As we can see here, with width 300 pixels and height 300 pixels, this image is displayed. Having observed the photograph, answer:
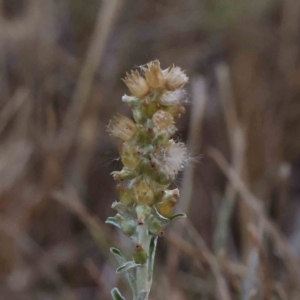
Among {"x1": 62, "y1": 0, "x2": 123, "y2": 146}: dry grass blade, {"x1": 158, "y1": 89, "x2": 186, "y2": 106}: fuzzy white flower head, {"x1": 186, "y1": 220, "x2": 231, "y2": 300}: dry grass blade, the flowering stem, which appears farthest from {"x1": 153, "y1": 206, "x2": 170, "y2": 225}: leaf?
{"x1": 62, "y1": 0, "x2": 123, "y2": 146}: dry grass blade

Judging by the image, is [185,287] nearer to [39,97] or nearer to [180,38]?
[39,97]

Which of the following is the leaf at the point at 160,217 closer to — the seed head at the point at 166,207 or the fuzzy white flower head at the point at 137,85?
the seed head at the point at 166,207

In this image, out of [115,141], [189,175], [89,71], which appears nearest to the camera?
[189,175]

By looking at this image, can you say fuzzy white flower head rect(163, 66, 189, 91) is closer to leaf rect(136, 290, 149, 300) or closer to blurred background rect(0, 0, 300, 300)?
leaf rect(136, 290, 149, 300)

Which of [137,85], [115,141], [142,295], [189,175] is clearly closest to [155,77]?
[137,85]

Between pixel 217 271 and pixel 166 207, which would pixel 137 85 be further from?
pixel 217 271
